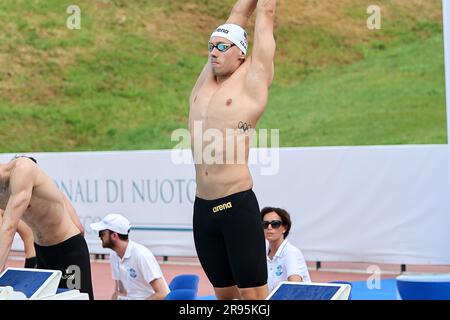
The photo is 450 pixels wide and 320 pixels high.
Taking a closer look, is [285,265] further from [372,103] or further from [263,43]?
[372,103]

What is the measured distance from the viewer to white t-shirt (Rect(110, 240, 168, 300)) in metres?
7.68

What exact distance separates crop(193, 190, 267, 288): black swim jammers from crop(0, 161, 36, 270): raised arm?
109 cm

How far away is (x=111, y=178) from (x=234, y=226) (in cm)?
838

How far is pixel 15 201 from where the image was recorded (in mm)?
5633

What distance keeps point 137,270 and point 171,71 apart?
18776 millimetres

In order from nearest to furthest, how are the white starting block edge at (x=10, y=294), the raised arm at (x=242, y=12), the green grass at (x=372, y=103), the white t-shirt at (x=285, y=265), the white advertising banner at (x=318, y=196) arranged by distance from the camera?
the white starting block edge at (x=10, y=294) → the raised arm at (x=242, y=12) → the white t-shirt at (x=285, y=265) → the white advertising banner at (x=318, y=196) → the green grass at (x=372, y=103)

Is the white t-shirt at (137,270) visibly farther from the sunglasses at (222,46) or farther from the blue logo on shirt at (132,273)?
the sunglasses at (222,46)

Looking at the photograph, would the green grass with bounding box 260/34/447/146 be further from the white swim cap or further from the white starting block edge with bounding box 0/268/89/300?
the white starting block edge with bounding box 0/268/89/300

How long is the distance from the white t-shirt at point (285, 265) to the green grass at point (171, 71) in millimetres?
15154

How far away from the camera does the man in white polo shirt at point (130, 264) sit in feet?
25.1

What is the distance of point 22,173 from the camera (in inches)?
231

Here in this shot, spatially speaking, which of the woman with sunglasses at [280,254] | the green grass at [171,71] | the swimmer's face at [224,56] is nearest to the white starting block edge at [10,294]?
the swimmer's face at [224,56]

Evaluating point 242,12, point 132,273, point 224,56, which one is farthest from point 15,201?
point 132,273

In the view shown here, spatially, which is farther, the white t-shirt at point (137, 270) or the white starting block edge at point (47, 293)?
the white t-shirt at point (137, 270)
